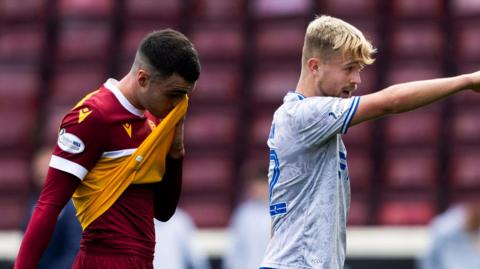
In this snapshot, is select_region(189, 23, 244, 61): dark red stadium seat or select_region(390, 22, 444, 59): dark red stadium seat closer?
select_region(390, 22, 444, 59): dark red stadium seat

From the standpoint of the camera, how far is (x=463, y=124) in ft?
31.4

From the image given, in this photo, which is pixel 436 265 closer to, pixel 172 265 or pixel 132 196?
pixel 172 265

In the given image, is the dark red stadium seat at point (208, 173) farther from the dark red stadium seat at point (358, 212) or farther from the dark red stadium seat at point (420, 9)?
the dark red stadium seat at point (420, 9)

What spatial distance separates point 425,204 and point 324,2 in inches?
91.6

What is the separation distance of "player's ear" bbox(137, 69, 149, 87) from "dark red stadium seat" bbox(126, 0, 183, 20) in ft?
21.9

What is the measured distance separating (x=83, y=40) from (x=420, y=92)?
7.38 m

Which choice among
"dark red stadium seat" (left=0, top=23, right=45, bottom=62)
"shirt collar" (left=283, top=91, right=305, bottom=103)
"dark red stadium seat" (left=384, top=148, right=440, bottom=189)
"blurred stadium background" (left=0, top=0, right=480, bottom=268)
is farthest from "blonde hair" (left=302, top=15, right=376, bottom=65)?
"dark red stadium seat" (left=0, top=23, right=45, bottom=62)

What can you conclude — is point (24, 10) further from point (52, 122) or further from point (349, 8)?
point (349, 8)

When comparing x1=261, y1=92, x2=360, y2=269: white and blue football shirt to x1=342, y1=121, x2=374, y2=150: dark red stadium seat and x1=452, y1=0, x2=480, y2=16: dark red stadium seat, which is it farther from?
x1=452, y1=0, x2=480, y2=16: dark red stadium seat

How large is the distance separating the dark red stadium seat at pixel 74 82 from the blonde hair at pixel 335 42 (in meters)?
6.34

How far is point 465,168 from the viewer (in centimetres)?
935

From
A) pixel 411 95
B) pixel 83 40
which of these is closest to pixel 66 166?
pixel 411 95

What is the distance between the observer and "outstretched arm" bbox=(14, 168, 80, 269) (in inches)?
151

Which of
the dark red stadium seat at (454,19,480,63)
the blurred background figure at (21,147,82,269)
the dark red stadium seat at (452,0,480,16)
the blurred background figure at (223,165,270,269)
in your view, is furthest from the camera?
the dark red stadium seat at (452,0,480,16)
